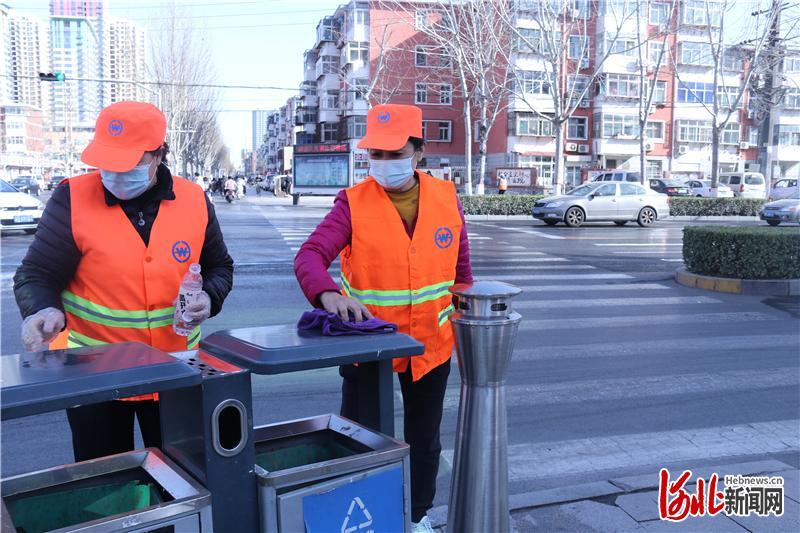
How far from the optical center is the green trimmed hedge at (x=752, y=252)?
10.0 m

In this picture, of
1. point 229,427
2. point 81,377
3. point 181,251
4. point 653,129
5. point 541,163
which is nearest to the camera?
point 81,377

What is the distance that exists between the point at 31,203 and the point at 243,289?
34.2 feet

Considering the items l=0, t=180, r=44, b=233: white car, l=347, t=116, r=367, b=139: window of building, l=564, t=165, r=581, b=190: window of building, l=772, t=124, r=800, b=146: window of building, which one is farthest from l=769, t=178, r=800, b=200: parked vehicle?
l=0, t=180, r=44, b=233: white car

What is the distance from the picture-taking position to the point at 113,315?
8.11 feet

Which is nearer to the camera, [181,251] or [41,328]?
[41,328]

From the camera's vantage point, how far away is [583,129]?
52.8 metres

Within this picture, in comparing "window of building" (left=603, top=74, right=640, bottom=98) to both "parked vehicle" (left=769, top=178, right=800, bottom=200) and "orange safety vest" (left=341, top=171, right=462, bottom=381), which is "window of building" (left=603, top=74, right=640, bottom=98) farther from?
"orange safety vest" (left=341, top=171, right=462, bottom=381)

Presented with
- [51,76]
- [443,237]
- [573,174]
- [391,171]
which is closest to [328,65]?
[573,174]

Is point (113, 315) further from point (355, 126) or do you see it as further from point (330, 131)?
point (330, 131)

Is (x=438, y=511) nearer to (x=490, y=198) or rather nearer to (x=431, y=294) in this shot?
(x=431, y=294)

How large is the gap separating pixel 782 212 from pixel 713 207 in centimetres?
479

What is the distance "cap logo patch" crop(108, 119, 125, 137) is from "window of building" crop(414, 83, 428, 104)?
2019 inches

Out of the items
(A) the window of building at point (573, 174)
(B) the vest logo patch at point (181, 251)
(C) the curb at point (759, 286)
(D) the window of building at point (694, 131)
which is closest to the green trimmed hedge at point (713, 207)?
(C) the curb at point (759, 286)

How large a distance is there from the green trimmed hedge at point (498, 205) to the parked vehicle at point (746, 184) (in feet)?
48.2
